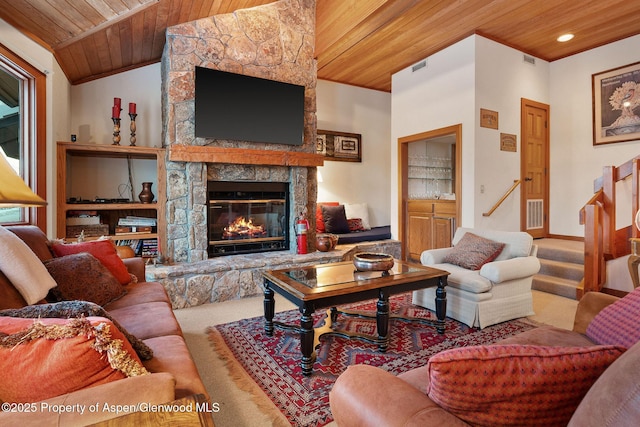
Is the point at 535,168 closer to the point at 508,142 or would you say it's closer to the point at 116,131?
the point at 508,142

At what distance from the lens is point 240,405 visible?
1.75 meters

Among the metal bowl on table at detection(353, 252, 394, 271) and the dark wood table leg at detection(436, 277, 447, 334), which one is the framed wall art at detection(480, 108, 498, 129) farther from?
the metal bowl on table at detection(353, 252, 394, 271)

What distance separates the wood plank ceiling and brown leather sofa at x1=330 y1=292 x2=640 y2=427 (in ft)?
10.7

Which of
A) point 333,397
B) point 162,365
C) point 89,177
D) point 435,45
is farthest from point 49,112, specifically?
point 435,45

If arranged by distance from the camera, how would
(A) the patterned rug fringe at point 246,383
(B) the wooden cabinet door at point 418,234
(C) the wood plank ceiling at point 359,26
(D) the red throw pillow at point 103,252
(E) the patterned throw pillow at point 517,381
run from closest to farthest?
1. (E) the patterned throw pillow at point 517,381
2. (A) the patterned rug fringe at point 246,383
3. (D) the red throw pillow at point 103,252
4. (C) the wood plank ceiling at point 359,26
5. (B) the wooden cabinet door at point 418,234

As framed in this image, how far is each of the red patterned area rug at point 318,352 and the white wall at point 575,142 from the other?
3078 mm

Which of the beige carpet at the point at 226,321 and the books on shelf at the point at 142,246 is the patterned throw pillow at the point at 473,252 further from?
the books on shelf at the point at 142,246

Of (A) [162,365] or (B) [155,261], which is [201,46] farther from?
(A) [162,365]

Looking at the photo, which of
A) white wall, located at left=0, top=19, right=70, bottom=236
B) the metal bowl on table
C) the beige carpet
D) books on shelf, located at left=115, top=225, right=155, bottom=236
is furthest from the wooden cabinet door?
white wall, located at left=0, top=19, right=70, bottom=236

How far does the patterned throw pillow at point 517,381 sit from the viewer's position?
29.1 inches

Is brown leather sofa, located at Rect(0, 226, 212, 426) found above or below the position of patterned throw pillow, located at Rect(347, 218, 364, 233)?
below

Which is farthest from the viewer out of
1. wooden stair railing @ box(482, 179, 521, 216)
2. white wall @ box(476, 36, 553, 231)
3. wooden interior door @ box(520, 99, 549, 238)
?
wooden interior door @ box(520, 99, 549, 238)

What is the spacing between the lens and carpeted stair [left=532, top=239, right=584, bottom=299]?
146 inches

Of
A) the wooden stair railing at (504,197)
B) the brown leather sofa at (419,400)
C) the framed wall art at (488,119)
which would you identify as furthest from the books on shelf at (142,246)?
the framed wall art at (488,119)
